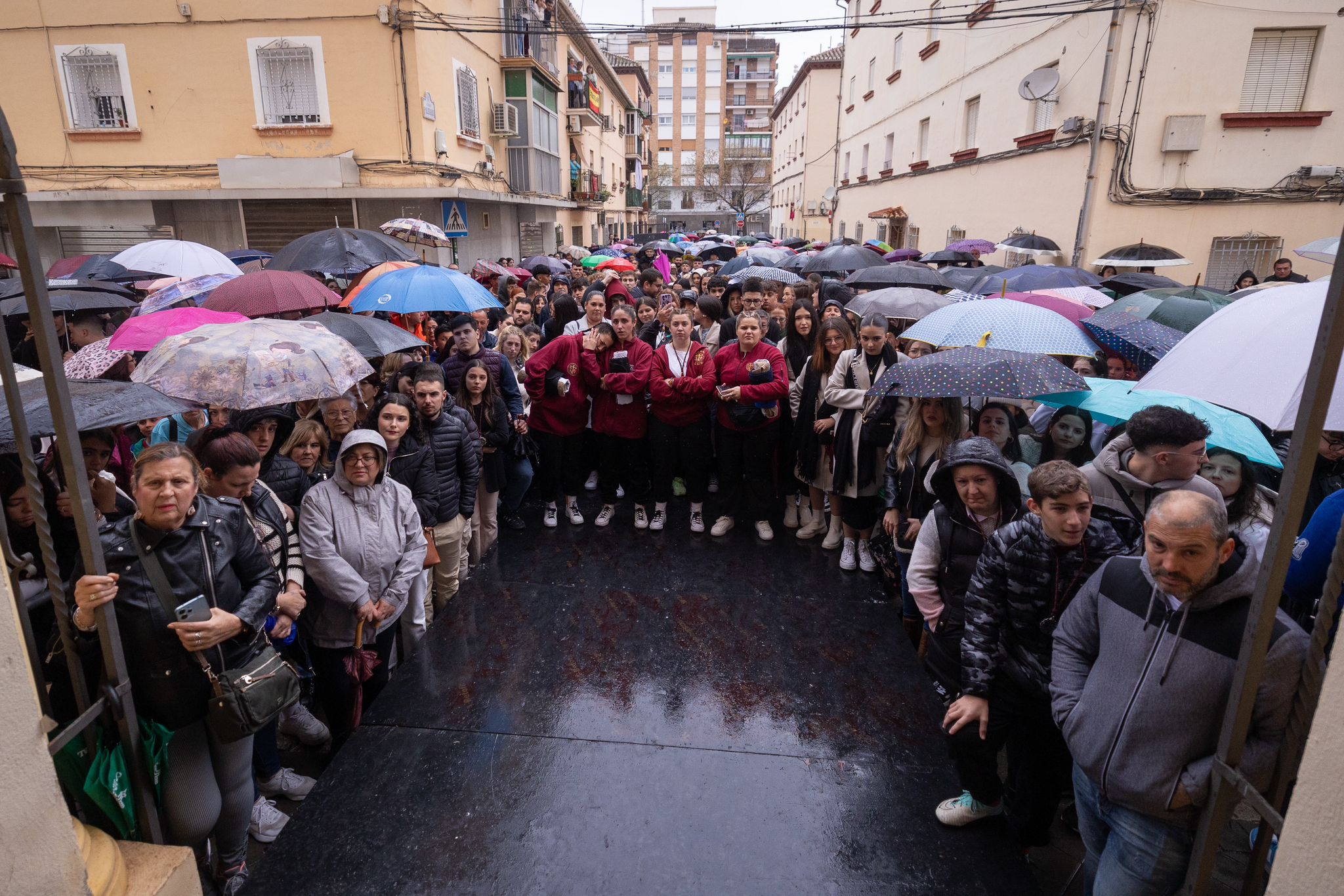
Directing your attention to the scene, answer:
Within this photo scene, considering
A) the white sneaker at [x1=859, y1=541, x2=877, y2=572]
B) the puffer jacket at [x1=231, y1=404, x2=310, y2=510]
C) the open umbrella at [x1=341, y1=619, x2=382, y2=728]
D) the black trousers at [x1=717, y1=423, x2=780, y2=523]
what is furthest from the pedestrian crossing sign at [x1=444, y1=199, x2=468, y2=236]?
the open umbrella at [x1=341, y1=619, x2=382, y2=728]

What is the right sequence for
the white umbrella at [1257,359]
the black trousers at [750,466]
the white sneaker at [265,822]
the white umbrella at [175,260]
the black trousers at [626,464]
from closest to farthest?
the white umbrella at [1257,359] < the white sneaker at [265,822] < the black trousers at [750,466] < the black trousers at [626,464] < the white umbrella at [175,260]

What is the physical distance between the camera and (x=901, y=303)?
669cm

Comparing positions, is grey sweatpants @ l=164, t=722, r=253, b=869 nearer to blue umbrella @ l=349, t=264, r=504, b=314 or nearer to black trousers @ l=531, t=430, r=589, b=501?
black trousers @ l=531, t=430, r=589, b=501

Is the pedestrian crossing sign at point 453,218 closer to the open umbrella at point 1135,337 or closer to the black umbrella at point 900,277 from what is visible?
the black umbrella at point 900,277

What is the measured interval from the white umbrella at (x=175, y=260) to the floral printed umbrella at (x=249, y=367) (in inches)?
153

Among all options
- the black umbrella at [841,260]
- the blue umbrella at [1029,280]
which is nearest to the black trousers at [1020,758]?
the blue umbrella at [1029,280]

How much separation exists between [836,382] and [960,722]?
2845mm

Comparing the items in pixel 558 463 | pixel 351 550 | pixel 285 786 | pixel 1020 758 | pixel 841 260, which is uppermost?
pixel 841 260

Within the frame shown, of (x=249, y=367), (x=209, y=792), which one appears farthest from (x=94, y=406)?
(x=209, y=792)

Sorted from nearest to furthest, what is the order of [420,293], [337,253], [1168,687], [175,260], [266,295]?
1. [1168,687]
2. [266,295]
3. [420,293]
4. [175,260]
5. [337,253]

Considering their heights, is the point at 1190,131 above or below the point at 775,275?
above

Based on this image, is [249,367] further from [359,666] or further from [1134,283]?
[1134,283]

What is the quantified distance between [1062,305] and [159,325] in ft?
22.3

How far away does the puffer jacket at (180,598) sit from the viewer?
8.46 feet
